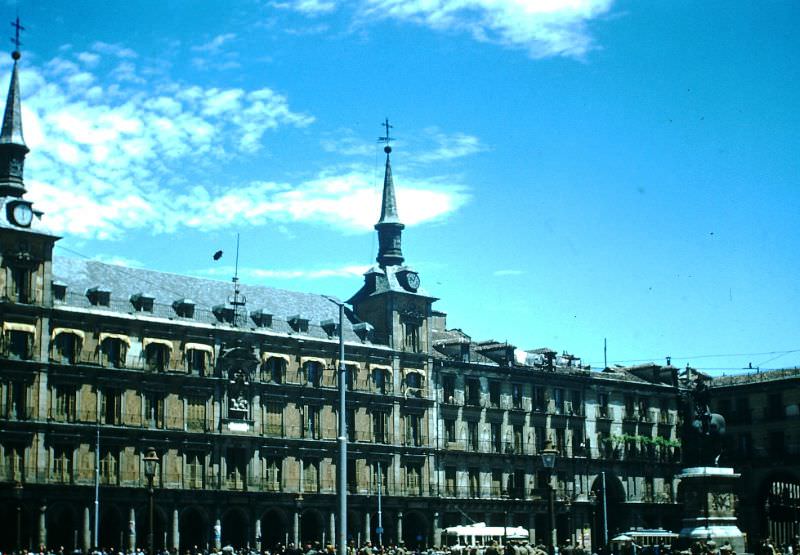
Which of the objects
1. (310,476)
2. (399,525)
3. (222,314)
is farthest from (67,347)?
(399,525)

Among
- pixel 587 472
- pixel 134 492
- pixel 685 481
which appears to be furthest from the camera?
pixel 587 472

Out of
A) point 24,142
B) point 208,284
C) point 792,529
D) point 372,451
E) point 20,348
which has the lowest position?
point 792,529

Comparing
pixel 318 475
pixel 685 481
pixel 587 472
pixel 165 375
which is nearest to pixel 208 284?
pixel 165 375

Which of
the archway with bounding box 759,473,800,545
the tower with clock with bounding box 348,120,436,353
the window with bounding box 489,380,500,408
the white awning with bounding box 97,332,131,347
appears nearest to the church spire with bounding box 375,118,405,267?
the tower with clock with bounding box 348,120,436,353

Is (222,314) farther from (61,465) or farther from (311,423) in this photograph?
(61,465)

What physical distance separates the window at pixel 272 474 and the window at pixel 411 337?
13968 mm

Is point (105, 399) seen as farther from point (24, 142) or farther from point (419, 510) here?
point (419, 510)

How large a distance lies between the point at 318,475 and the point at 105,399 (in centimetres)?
1591

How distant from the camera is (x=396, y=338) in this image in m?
83.6

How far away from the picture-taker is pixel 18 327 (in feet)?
215

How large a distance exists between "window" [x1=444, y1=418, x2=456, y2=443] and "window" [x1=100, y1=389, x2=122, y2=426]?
25656mm

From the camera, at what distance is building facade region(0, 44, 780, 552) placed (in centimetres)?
6612

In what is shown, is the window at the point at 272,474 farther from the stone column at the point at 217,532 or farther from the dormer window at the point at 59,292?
the dormer window at the point at 59,292

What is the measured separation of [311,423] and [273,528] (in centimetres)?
726
